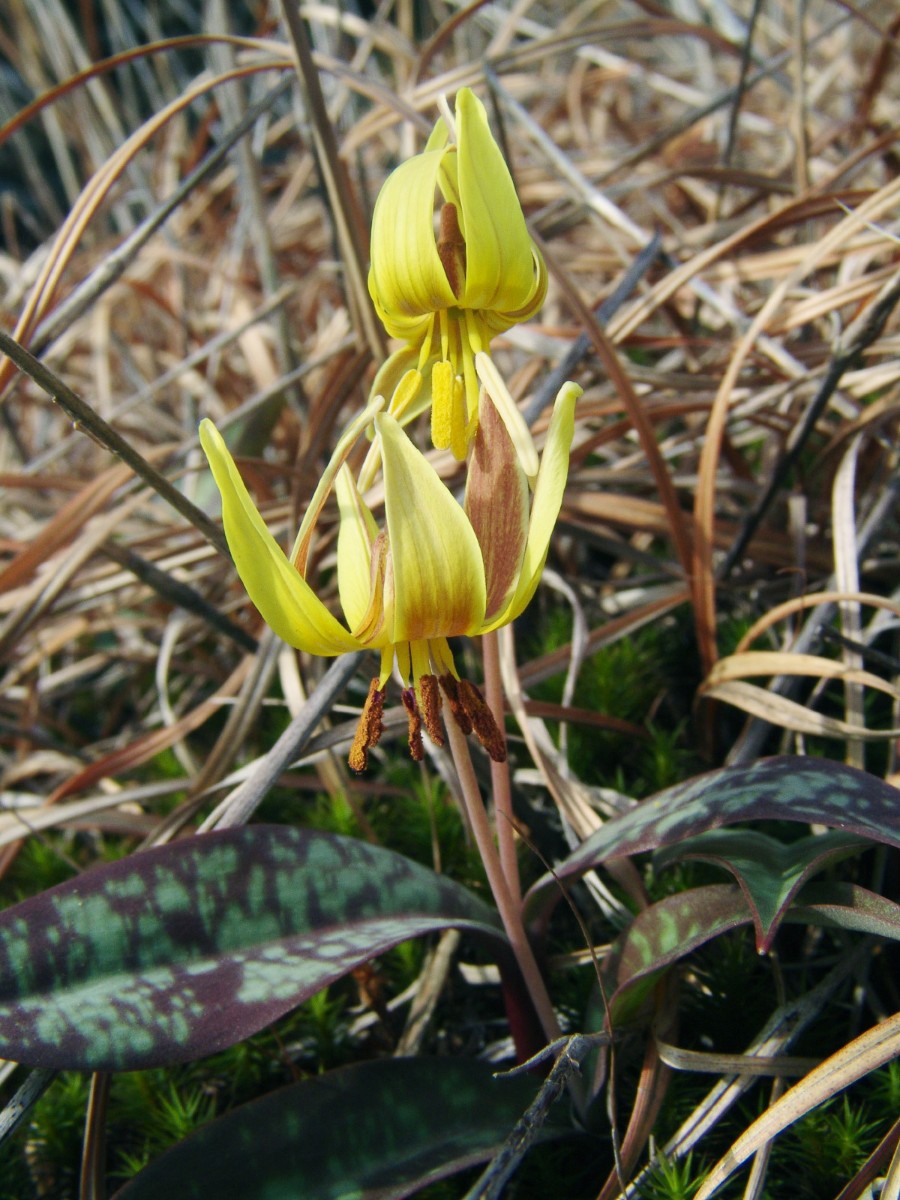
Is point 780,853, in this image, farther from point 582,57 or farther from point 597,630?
point 582,57

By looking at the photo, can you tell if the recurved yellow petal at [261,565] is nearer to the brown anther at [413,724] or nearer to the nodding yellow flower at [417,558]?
the nodding yellow flower at [417,558]

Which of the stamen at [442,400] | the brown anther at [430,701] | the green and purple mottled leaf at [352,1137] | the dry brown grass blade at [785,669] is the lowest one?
the green and purple mottled leaf at [352,1137]

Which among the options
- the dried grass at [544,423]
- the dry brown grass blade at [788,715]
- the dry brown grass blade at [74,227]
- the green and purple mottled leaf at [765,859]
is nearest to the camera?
the green and purple mottled leaf at [765,859]

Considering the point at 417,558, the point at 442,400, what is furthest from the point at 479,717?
the point at 442,400

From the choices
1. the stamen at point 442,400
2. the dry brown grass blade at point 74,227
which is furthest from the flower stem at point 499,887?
the dry brown grass blade at point 74,227

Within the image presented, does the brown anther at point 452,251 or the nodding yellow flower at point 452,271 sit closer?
the nodding yellow flower at point 452,271

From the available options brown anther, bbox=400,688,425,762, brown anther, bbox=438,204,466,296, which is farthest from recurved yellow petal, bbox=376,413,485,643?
brown anther, bbox=438,204,466,296

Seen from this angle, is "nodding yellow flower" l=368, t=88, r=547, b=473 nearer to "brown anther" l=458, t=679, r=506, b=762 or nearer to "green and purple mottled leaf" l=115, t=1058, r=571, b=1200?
"brown anther" l=458, t=679, r=506, b=762
